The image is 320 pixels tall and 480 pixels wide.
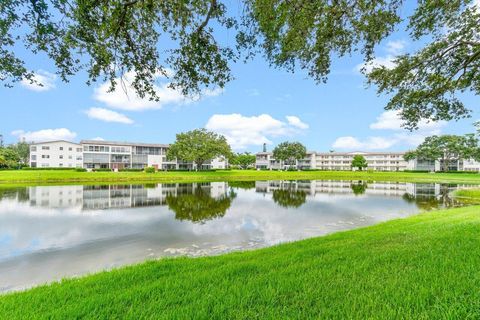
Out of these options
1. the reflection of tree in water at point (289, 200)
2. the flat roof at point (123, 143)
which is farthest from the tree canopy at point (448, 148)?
the flat roof at point (123, 143)

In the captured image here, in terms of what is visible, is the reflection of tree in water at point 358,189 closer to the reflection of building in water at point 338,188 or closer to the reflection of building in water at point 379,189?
the reflection of building in water at point 379,189

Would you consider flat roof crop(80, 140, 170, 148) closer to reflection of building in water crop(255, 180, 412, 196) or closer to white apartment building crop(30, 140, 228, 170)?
white apartment building crop(30, 140, 228, 170)

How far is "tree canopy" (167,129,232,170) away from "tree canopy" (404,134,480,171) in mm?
66447

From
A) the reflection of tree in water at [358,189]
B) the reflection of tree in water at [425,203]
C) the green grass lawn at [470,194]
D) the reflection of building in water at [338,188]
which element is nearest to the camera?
the reflection of tree in water at [425,203]

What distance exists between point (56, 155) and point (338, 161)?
382 feet

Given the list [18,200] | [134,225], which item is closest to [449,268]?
[134,225]

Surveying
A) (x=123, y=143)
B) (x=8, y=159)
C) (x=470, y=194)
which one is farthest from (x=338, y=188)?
(x=8, y=159)

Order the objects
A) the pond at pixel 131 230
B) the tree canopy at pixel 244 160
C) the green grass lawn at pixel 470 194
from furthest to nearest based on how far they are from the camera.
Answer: the tree canopy at pixel 244 160
the green grass lawn at pixel 470 194
the pond at pixel 131 230

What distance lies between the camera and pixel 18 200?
21719 millimetres

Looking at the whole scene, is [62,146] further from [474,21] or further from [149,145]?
[474,21]

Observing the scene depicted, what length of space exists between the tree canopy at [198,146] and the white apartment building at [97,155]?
7.87 meters

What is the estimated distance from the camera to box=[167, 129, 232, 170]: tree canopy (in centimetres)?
6419

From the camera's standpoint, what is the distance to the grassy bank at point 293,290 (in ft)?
10.3

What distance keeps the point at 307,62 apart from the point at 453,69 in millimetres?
6391
